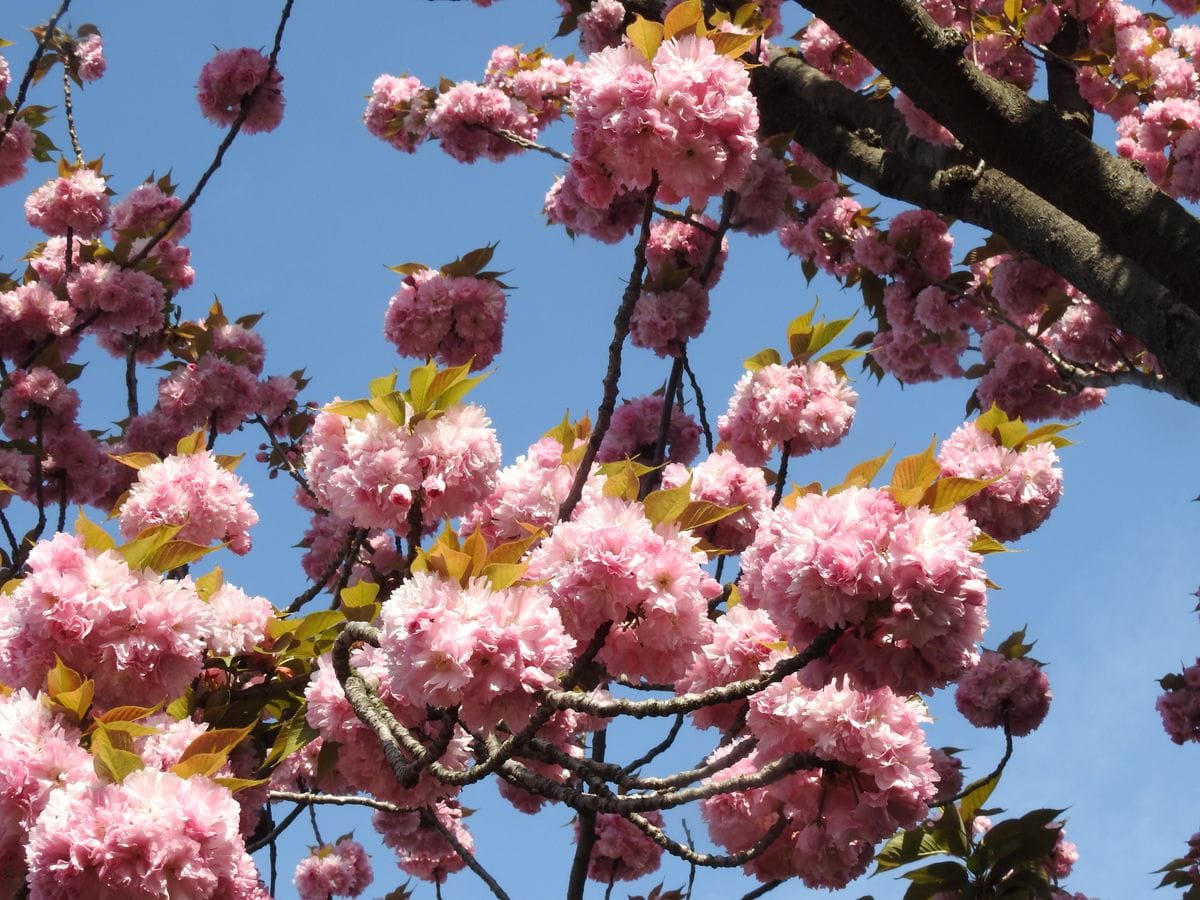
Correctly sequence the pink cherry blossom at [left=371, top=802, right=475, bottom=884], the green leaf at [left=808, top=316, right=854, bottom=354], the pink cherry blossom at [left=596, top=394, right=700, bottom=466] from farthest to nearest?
the pink cherry blossom at [left=371, top=802, right=475, bottom=884], the pink cherry blossom at [left=596, top=394, right=700, bottom=466], the green leaf at [left=808, top=316, right=854, bottom=354]

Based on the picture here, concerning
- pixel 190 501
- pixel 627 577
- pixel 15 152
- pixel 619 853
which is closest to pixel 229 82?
pixel 15 152

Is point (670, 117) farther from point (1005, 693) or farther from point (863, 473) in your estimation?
point (1005, 693)

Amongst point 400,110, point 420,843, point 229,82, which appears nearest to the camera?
point 229,82

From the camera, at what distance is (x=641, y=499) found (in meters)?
3.16

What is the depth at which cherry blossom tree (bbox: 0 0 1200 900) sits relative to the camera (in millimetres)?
1812

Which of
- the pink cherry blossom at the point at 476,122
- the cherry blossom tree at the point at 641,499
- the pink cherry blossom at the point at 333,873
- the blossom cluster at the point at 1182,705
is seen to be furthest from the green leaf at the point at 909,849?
the pink cherry blossom at the point at 333,873

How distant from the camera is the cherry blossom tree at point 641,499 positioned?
1.81 meters

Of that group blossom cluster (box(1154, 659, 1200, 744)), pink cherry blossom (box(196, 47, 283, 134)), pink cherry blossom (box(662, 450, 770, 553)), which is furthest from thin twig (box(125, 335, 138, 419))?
blossom cluster (box(1154, 659, 1200, 744))

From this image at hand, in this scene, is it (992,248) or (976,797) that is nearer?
(976,797)

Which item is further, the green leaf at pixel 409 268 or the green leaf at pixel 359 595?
the green leaf at pixel 409 268

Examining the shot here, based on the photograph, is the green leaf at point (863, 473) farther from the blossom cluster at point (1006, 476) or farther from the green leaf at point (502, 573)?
the blossom cluster at point (1006, 476)

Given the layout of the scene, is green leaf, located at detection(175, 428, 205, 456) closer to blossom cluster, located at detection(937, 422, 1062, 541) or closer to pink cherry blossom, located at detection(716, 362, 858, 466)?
pink cherry blossom, located at detection(716, 362, 858, 466)

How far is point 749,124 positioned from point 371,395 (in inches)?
43.4

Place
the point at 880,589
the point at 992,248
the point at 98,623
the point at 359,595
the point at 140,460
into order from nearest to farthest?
the point at 880,589
the point at 98,623
the point at 359,595
the point at 140,460
the point at 992,248
